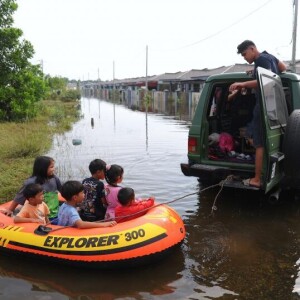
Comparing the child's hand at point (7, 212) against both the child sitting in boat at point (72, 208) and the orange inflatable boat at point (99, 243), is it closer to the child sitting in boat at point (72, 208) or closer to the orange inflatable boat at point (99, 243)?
the orange inflatable boat at point (99, 243)

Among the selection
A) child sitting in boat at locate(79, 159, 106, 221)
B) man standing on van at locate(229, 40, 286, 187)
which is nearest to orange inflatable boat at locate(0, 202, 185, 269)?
child sitting in boat at locate(79, 159, 106, 221)

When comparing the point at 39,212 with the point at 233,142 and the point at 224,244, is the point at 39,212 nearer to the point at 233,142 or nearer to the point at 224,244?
the point at 224,244

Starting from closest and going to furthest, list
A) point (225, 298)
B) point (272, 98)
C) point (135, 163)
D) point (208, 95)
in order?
point (225, 298) < point (272, 98) < point (208, 95) < point (135, 163)

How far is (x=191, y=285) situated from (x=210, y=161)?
2.78 metres

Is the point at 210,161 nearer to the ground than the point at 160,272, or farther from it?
farther from it

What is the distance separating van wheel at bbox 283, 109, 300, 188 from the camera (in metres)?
5.62

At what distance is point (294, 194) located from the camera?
22.4 feet

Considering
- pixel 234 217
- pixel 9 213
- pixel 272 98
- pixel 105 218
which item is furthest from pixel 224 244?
pixel 9 213

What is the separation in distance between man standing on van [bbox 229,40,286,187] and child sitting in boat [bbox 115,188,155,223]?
67.1 inches

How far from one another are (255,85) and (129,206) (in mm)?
2547

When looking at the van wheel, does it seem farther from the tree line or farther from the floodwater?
the tree line

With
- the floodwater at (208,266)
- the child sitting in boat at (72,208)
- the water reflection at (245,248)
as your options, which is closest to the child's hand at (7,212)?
the floodwater at (208,266)

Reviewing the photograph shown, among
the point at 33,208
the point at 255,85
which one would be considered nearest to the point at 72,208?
the point at 33,208

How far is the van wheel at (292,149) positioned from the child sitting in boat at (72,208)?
286cm
